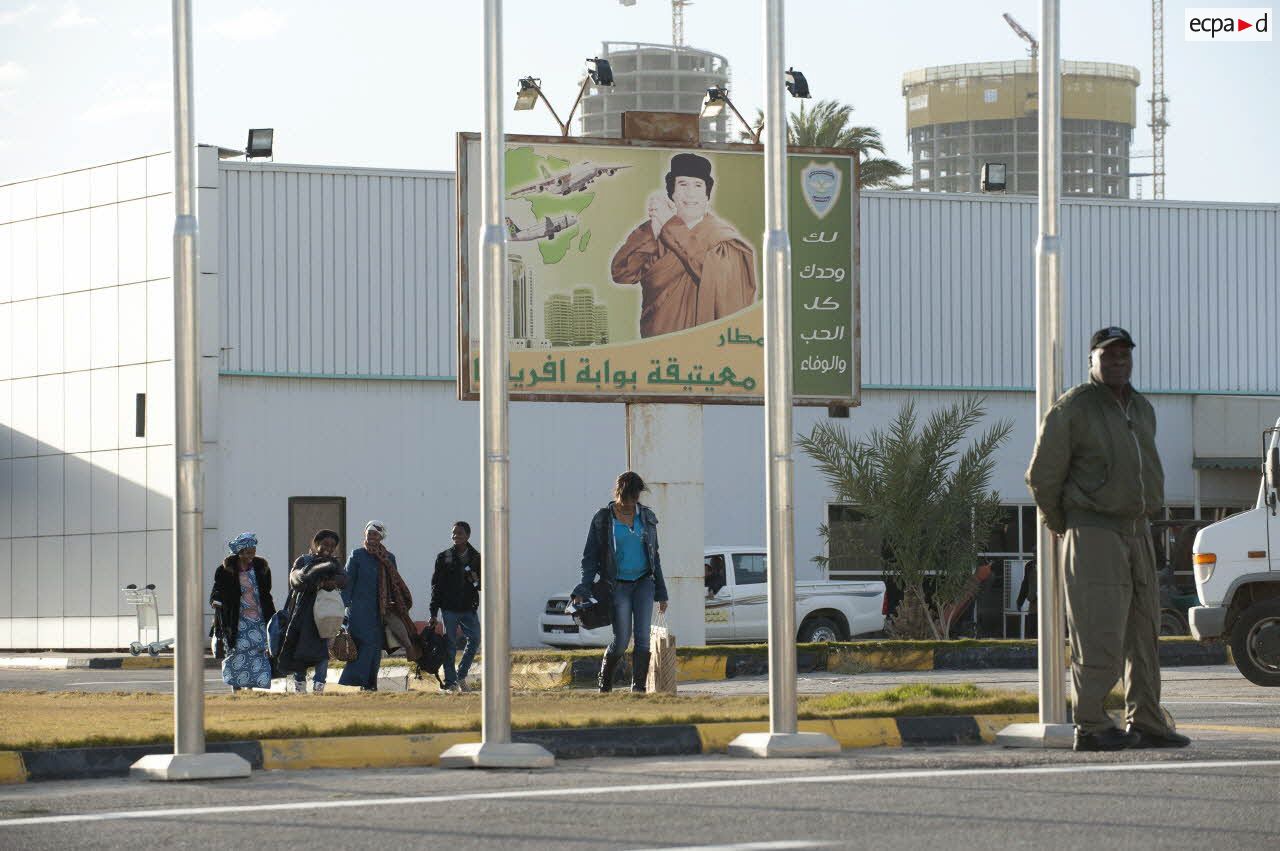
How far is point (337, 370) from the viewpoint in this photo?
107 ft

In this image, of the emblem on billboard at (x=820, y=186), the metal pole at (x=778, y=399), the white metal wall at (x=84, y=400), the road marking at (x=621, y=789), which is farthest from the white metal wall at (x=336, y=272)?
the road marking at (x=621, y=789)

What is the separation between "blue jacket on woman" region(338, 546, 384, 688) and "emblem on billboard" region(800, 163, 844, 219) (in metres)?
5.66

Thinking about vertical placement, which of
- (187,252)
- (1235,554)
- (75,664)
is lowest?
(75,664)

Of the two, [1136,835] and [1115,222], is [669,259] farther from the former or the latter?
[1115,222]

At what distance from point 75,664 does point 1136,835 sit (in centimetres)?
2389

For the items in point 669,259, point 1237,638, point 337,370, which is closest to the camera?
point 1237,638

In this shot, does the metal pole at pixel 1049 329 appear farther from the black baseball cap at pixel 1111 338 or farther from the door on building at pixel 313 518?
the door on building at pixel 313 518

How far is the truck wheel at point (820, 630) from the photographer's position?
1065 inches

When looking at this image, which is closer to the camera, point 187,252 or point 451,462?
point 187,252

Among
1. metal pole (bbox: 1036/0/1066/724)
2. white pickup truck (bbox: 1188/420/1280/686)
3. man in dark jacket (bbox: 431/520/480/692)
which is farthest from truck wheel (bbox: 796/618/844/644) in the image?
metal pole (bbox: 1036/0/1066/724)

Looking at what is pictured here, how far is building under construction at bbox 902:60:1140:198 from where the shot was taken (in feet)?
463

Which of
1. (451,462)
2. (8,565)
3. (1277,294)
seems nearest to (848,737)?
(451,462)

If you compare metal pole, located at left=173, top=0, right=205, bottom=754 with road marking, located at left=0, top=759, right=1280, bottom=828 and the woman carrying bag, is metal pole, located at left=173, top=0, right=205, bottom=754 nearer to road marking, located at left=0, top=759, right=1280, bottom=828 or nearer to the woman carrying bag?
road marking, located at left=0, top=759, right=1280, bottom=828

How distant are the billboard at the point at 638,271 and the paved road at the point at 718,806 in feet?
31.9
